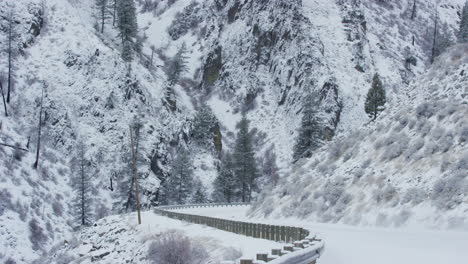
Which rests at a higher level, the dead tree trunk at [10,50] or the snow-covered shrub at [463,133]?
the dead tree trunk at [10,50]

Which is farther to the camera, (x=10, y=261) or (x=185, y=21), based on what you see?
(x=185, y=21)

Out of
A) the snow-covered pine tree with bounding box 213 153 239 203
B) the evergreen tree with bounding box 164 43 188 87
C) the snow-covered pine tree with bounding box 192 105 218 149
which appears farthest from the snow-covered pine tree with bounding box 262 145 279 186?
the evergreen tree with bounding box 164 43 188 87

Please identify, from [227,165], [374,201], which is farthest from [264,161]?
[374,201]

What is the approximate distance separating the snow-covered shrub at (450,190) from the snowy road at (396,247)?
1.59 meters

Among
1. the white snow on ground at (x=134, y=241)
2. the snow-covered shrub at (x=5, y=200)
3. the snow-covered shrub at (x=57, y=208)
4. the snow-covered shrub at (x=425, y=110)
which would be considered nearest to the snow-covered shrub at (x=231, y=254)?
the white snow on ground at (x=134, y=241)

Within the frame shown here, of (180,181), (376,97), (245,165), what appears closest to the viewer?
(376,97)

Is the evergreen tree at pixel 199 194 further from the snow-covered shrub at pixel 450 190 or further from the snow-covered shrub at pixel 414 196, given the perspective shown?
the snow-covered shrub at pixel 450 190

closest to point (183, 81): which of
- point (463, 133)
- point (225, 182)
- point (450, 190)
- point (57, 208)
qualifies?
point (225, 182)

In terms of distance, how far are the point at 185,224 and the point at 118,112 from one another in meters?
38.2

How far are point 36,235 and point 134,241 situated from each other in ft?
55.3

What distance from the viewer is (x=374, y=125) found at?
32.8m

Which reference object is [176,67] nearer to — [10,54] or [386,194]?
[10,54]

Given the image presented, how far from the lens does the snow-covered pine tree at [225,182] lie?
67.6 metres

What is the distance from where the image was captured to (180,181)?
216ft
